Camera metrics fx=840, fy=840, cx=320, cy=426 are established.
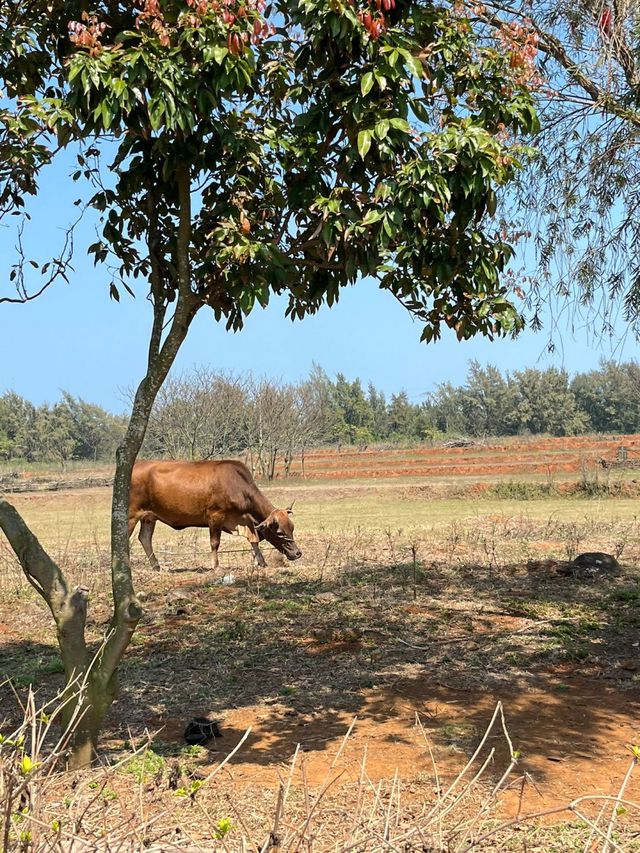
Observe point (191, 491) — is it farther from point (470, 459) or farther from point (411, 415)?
point (411, 415)

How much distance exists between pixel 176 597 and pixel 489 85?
742cm

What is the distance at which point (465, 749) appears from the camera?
5.43 m

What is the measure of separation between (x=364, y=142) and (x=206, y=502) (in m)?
9.29

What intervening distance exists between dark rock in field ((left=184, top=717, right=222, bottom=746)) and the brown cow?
22.5 ft

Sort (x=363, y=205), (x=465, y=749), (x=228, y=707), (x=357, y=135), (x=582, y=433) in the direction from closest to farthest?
1. (x=357, y=135)
2. (x=363, y=205)
3. (x=465, y=749)
4. (x=228, y=707)
5. (x=582, y=433)

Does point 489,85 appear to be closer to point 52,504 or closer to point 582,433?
point 52,504

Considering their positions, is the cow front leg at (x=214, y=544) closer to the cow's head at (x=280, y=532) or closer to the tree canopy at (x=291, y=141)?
the cow's head at (x=280, y=532)

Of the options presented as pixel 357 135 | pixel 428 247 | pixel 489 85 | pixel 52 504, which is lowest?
pixel 52 504

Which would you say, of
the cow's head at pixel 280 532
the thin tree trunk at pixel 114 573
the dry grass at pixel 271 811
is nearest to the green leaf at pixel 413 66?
the thin tree trunk at pixel 114 573

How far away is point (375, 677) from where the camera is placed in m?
7.26

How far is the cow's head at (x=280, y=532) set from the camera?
41.8 ft

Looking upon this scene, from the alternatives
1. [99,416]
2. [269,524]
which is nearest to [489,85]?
[269,524]

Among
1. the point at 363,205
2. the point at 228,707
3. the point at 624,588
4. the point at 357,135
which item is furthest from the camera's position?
the point at 624,588

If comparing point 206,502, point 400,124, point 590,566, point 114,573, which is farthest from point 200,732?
point 206,502
